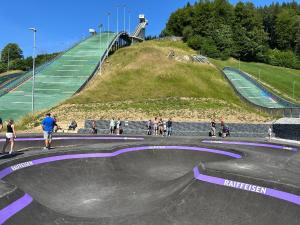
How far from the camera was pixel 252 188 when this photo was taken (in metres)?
11.4

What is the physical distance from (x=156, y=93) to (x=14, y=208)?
49.6 m

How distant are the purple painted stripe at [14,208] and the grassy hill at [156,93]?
Result: 114 ft

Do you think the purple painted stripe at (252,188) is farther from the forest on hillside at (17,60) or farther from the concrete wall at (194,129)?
the forest on hillside at (17,60)

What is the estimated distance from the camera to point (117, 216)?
439 inches

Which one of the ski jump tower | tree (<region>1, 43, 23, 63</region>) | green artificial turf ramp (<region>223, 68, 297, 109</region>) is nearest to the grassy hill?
green artificial turf ramp (<region>223, 68, 297, 109</region>)

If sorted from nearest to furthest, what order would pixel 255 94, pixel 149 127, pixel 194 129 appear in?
pixel 149 127 → pixel 194 129 → pixel 255 94

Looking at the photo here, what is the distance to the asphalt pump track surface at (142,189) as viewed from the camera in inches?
403

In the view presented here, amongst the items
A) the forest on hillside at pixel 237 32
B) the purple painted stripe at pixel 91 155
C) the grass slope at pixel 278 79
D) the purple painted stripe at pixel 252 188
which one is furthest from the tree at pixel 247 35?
the purple painted stripe at pixel 252 188

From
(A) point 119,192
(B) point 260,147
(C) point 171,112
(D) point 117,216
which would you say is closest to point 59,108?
(C) point 171,112

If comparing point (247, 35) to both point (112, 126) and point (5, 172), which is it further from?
point (5, 172)

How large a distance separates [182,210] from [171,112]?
38265 mm

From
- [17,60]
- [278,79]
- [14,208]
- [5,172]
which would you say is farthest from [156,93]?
[17,60]

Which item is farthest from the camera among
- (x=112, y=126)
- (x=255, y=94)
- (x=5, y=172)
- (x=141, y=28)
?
(x=141, y=28)

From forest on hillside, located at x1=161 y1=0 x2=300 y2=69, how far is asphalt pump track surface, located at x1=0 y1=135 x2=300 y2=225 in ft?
311
